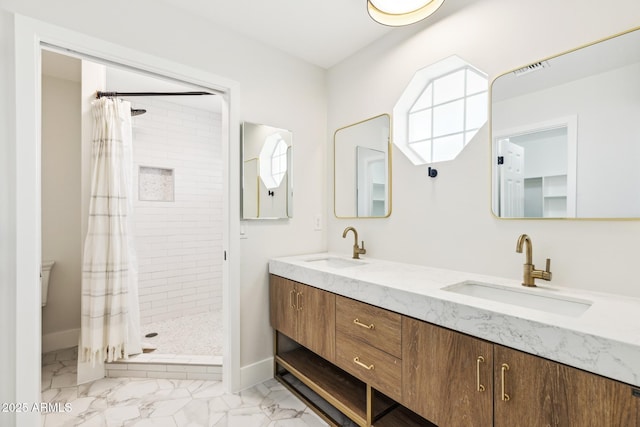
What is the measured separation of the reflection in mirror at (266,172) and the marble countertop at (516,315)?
68 cm

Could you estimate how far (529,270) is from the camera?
138 cm

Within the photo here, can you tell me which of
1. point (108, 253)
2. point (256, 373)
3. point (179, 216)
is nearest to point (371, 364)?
point (256, 373)

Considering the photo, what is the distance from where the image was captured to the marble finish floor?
5.79ft

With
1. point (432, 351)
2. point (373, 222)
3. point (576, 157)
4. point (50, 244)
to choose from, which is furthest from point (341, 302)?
point (50, 244)

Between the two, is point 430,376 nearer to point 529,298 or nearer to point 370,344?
point 370,344

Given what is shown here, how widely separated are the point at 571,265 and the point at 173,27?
2558 millimetres

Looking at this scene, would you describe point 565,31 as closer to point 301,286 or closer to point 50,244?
point 301,286

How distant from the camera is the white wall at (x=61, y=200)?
2.77 meters

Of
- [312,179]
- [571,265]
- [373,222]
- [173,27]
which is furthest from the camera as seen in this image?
[312,179]

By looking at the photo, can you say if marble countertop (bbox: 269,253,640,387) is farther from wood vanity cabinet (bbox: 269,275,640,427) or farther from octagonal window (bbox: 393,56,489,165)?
octagonal window (bbox: 393,56,489,165)

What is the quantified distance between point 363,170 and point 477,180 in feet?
2.83

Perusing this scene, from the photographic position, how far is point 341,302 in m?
1.67

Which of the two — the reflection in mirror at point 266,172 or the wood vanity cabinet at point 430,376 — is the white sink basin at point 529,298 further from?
the reflection in mirror at point 266,172

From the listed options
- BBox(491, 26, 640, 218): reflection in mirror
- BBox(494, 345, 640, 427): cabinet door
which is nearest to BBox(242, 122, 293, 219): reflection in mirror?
BBox(491, 26, 640, 218): reflection in mirror
